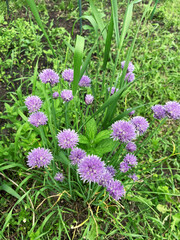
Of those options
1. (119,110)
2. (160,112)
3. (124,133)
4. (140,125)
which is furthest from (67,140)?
(119,110)

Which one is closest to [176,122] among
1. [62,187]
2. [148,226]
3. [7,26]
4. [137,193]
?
[137,193]

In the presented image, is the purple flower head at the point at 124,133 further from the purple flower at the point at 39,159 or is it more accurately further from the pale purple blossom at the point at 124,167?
the purple flower at the point at 39,159

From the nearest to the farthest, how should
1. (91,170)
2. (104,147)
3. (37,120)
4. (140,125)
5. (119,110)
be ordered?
(91,170) → (37,120) → (140,125) → (104,147) → (119,110)

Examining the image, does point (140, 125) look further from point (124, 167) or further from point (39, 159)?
point (39, 159)

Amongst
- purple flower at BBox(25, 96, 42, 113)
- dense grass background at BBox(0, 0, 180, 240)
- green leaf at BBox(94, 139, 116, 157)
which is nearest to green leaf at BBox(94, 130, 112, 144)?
green leaf at BBox(94, 139, 116, 157)

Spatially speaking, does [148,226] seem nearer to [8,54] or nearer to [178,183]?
[178,183]

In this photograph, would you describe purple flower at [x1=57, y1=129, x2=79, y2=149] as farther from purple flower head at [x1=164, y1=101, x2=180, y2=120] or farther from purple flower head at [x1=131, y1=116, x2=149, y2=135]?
purple flower head at [x1=164, y1=101, x2=180, y2=120]
